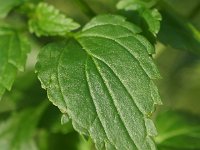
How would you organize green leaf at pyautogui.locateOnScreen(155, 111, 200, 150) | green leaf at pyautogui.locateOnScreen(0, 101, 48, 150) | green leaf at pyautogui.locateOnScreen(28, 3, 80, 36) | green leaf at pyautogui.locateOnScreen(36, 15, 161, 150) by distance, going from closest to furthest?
green leaf at pyautogui.locateOnScreen(36, 15, 161, 150) < green leaf at pyautogui.locateOnScreen(28, 3, 80, 36) < green leaf at pyautogui.locateOnScreen(155, 111, 200, 150) < green leaf at pyautogui.locateOnScreen(0, 101, 48, 150)

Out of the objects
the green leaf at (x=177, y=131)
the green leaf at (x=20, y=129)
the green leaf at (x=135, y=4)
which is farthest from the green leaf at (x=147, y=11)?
the green leaf at (x=20, y=129)

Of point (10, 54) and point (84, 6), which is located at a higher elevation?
point (84, 6)

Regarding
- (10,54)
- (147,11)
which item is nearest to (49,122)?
(10,54)

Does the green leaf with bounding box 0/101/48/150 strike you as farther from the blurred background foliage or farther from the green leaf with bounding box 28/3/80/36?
the green leaf with bounding box 28/3/80/36

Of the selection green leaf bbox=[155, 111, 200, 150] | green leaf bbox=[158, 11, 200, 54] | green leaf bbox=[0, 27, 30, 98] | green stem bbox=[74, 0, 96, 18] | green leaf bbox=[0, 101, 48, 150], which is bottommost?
green leaf bbox=[0, 101, 48, 150]

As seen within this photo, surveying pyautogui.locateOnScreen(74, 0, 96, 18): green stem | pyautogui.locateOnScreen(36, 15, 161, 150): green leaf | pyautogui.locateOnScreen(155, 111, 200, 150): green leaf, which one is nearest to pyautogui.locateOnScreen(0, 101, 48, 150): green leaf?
pyautogui.locateOnScreen(155, 111, 200, 150): green leaf

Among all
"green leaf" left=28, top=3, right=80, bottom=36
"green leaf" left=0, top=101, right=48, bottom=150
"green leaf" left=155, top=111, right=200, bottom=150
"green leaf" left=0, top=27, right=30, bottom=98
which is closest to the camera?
"green leaf" left=0, top=27, right=30, bottom=98

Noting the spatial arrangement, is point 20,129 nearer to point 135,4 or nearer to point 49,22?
point 49,22
